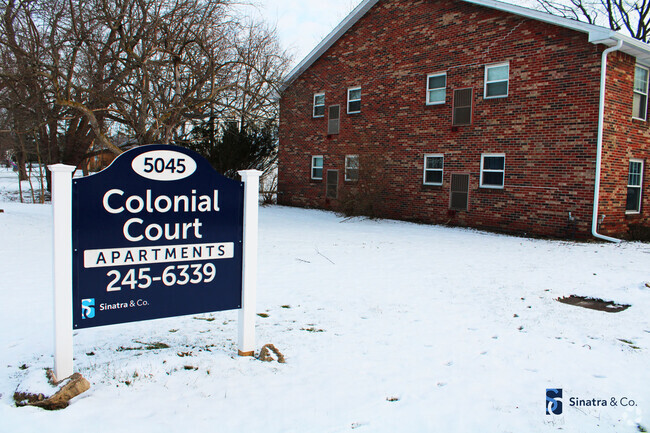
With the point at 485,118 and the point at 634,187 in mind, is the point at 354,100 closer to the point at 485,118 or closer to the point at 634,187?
the point at 485,118

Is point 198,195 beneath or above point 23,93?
beneath

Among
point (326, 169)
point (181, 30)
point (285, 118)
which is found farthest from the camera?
point (285, 118)

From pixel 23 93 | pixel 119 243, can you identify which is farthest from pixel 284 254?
pixel 23 93

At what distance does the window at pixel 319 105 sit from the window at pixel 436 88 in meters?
5.58

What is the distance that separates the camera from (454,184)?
15680 millimetres

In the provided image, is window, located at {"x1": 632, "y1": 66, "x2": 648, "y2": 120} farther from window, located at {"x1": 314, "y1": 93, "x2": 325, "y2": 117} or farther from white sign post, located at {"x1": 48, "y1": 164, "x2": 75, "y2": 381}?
white sign post, located at {"x1": 48, "y1": 164, "x2": 75, "y2": 381}

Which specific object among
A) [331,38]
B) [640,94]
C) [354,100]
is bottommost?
[640,94]

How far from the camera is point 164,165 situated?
388 centimetres

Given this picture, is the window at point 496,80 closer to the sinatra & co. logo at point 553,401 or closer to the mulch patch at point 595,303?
the mulch patch at point 595,303

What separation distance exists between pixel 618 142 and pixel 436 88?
5.91 meters

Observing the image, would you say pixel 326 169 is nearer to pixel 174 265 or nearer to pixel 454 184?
pixel 454 184

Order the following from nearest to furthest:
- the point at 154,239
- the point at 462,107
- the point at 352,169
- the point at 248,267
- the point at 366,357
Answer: the point at 154,239 < the point at 248,267 < the point at 366,357 < the point at 462,107 < the point at 352,169

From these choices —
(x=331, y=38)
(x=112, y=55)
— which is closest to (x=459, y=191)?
(x=331, y=38)

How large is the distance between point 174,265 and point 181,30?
11.4 metres
